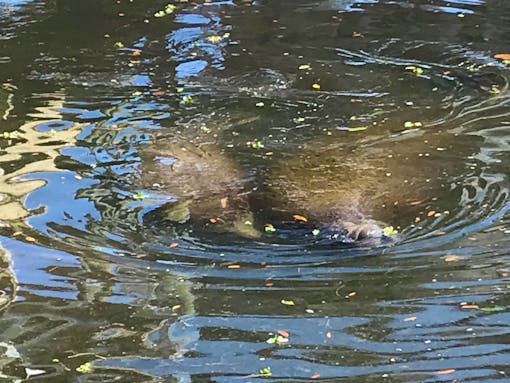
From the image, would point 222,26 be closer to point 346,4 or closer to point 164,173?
point 346,4

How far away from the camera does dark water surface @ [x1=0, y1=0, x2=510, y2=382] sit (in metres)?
4.21

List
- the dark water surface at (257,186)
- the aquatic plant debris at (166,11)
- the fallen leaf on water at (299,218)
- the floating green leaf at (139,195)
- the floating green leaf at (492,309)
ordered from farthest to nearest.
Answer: the aquatic plant debris at (166,11), the floating green leaf at (139,195), the fallen leaf on water at (299,218), the floating green leaf at (492,309), the dark water surface at (257,186)

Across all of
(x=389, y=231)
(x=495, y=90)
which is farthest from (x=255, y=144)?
(x=495, y=90)

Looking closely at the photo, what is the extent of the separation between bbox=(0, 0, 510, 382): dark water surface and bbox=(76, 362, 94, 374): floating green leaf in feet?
0.05

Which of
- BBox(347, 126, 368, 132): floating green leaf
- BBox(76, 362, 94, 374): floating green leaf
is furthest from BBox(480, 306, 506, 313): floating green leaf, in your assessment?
BBox(347, 126, 368, 132): floating green leaf

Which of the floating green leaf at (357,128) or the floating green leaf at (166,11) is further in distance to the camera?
the floating green leaf at (166,11)

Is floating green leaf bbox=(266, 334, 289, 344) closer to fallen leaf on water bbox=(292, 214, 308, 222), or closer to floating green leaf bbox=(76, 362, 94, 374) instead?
floating green leaf bbox=(76, 362, 94, 374)

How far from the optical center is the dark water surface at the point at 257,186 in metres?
4.21

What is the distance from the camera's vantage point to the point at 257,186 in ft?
20.1

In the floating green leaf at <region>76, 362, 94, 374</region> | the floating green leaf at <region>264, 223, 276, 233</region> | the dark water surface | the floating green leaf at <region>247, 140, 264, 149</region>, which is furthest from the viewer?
the floating green leaf at <region>247, 140, 264, 149</region>

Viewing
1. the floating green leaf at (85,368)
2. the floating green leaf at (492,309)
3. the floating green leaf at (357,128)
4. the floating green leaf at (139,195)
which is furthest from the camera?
the floating green leaf at (357,128)

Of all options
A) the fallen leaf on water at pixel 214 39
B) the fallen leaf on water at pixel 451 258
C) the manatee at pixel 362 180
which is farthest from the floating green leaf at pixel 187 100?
the fallen leaf on water at pixel 451 258

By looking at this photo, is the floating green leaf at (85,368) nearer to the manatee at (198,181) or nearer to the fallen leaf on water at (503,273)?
the manatee at (198,181)

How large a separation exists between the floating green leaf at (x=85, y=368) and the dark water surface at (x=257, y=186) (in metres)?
0.01
